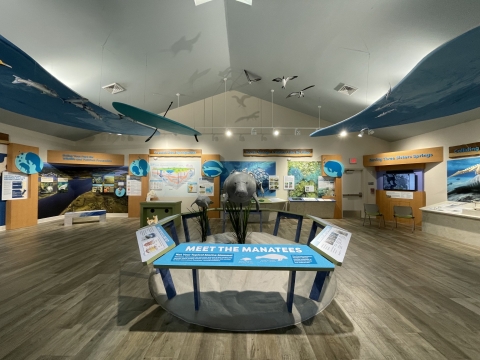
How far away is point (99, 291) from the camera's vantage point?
2.33m

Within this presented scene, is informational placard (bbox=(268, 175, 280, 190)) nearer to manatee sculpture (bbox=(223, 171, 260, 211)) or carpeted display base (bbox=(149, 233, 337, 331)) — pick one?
manatee sculpture (bbox=(223, 171, 260, 211))

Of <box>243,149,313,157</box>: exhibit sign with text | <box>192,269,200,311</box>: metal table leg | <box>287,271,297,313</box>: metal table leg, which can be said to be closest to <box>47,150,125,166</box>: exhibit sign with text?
<box>243,149,313,157</box>: exhibit sign with text

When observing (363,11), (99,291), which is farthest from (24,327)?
(363,11)

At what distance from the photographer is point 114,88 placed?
15.5ft

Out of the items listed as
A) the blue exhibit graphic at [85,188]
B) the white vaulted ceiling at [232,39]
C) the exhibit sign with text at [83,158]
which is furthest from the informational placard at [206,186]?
the white vaulted ceiling at [232,39]

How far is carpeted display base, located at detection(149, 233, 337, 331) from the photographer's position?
1777 mm

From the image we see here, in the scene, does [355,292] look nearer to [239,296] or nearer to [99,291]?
[239,296]

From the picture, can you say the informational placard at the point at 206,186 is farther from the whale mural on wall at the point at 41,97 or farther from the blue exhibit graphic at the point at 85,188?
the whale mural on wall at the point at 41,97

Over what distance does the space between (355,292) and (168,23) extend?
464cm

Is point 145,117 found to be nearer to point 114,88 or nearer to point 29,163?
point 114,88

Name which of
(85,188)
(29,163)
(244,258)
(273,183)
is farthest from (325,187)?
(29,163)

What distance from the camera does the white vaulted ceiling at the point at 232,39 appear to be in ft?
8.92

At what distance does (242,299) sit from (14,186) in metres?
6.71

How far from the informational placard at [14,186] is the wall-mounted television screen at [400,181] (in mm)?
10580
